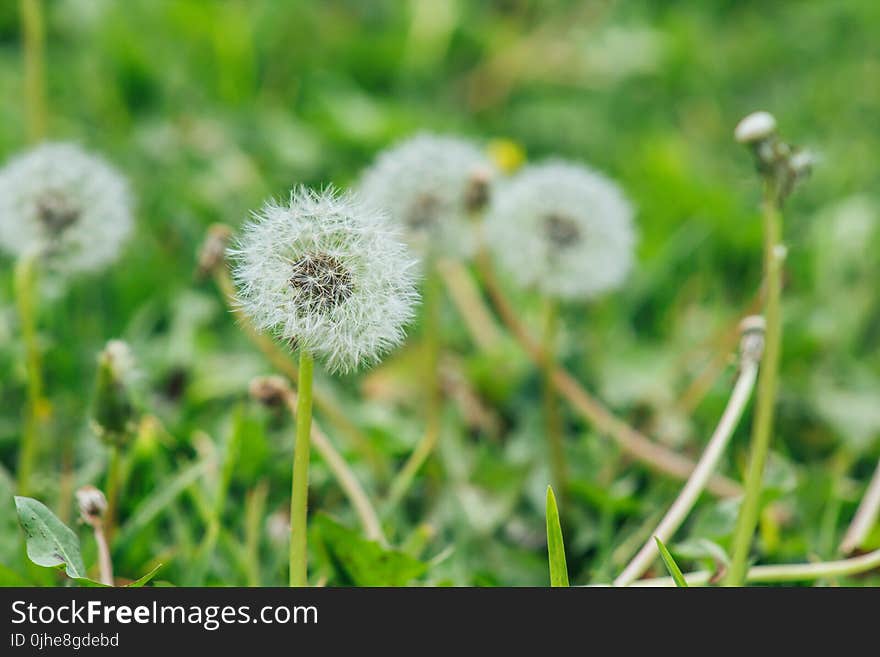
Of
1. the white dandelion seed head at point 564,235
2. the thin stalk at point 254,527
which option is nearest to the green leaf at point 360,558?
the thin stalk at point 254,527

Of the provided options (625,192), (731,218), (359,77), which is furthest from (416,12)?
(731,218)

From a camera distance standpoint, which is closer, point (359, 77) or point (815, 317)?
point (815, 317)

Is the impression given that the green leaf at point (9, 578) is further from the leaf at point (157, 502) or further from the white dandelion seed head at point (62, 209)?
the white dandelion seed head at point (62, 209)

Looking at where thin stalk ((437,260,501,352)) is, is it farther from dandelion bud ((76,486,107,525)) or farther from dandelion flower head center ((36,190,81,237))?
dandelion bud ((76,486,107,525))

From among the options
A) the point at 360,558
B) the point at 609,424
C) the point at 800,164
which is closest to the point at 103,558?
the point at 360,558

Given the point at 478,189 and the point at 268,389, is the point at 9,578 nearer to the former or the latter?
the point at 268,389
